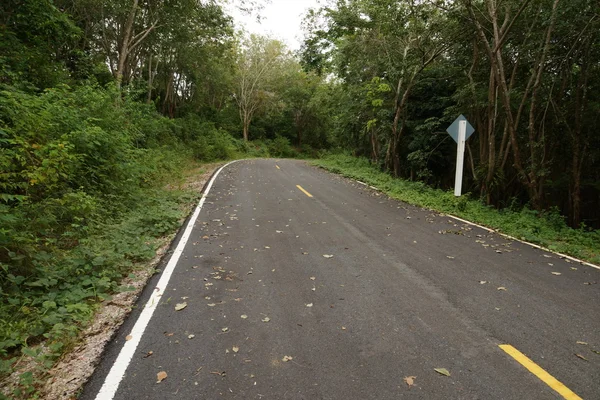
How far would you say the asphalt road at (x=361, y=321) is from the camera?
2.85m

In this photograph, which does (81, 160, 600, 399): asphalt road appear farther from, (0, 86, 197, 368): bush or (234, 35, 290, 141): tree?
(234, 35, 290, 141): tree

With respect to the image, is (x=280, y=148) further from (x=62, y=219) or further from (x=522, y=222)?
(x=62, y=219)

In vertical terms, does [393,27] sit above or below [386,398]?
above

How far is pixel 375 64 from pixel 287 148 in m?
30.3

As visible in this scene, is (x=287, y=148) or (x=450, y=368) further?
(x=287, y=148)

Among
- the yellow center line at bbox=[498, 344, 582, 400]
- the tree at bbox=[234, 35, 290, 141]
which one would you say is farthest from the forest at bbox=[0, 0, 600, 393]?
the tree at bbox=[234, 35, 290, 141]

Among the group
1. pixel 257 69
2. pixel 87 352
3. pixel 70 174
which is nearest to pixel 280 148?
pixel 257 69

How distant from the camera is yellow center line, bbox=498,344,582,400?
275cm

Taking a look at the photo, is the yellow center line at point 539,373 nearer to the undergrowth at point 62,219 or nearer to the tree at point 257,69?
the undergrowth at point 62,219

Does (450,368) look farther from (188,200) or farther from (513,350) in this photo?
(188,200)

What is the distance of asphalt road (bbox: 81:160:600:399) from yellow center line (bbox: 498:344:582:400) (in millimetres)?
47

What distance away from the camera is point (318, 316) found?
3889 millimetres

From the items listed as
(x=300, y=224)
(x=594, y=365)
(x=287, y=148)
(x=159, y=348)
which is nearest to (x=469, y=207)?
(x=300, y=224)

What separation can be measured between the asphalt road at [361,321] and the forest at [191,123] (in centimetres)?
100
